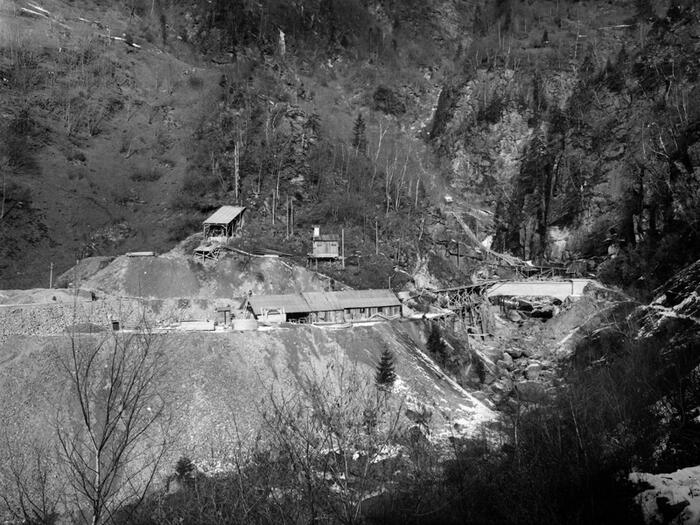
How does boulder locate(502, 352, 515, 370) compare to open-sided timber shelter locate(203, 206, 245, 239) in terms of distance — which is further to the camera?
open-sided timber shelter locate(203, 206, 245, 239)

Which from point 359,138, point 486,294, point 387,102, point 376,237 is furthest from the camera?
point 387,102

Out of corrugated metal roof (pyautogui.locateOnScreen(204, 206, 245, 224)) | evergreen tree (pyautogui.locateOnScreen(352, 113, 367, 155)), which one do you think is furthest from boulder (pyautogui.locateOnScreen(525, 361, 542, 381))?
evergreen tree (pyautogui.locateOnScreen(352, 113, 367, 155))

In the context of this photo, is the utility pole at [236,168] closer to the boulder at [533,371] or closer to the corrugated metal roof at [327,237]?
the corrugated metal roof at [327,237]

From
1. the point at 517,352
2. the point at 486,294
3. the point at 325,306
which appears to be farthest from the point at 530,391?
the point at 486,294

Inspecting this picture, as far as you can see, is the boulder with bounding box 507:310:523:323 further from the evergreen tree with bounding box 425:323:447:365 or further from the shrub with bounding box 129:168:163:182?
the shrub with bounding box 129:168:163:182

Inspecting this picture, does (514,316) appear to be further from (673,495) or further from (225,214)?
(673,495)

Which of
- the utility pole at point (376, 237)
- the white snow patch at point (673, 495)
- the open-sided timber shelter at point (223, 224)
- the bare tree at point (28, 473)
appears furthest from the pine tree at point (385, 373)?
the open-sided timber shelter at point (223, 224)
